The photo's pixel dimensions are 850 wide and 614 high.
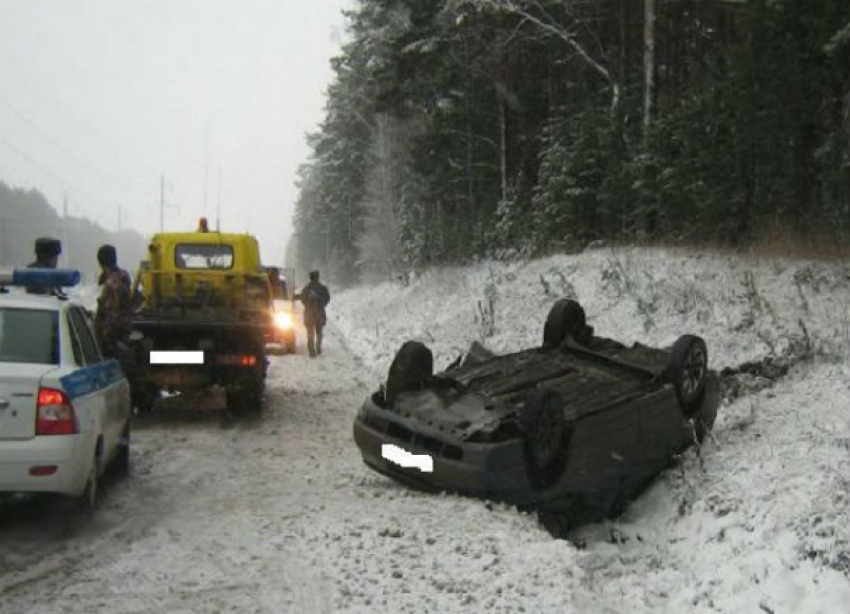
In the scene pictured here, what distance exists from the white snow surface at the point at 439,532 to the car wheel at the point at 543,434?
1.38 feet

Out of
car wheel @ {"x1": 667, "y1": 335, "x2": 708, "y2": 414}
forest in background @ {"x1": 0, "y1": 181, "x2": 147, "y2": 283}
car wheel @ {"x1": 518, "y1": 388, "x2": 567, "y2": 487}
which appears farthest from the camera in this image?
forest in background @ {"x1": 0, "y1": 181, "x2": 147, "y2": 283}

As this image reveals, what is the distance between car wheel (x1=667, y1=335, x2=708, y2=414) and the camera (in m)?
7.57

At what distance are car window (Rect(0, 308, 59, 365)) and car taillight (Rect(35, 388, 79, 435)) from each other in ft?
1.53

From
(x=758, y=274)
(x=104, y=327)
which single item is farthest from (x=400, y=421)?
(x=758, y=274)

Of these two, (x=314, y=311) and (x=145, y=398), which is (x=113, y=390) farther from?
(x=314, y=311)

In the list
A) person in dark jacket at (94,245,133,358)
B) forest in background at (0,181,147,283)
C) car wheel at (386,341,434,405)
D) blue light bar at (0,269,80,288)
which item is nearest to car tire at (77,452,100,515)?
blue light bar at (0,269,80,288)

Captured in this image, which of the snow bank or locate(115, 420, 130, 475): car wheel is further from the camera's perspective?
locate(115, 420, 130, 475): car wheel

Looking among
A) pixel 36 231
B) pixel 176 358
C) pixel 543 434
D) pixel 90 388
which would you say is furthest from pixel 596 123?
pixel 36 231

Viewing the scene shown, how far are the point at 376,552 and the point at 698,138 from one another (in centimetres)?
1469

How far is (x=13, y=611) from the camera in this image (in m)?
4.64

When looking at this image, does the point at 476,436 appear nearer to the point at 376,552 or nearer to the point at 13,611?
the point at 376,552

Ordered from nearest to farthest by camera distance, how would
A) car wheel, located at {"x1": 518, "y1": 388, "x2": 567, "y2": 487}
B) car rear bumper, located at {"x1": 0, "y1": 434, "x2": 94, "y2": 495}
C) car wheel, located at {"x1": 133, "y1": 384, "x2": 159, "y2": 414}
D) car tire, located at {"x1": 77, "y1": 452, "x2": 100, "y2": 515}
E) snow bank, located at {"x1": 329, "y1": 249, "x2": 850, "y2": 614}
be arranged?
1. snow bank, located at {"x1": 329, "y1": 249, "x2": 850, "y2": 614}
2. car rear bumper, located at {"x1": 0, "y1": 434, "x2": 94, "y2": 495}
3. car tire, located at {"x1": 77, "y1": 452, "x2": 100, "y2": 515}
4. car wheel, located at {"x1": 518, "y1": 388, "x2": 567, "y2": 487}
5. car wheel, located at {"x1": 133, "y1": 384, "x2": 159, "y2": 414}

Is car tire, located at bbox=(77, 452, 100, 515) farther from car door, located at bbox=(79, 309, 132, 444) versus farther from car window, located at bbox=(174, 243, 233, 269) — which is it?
car window, located at bbox=(174, 243, 233, 269)

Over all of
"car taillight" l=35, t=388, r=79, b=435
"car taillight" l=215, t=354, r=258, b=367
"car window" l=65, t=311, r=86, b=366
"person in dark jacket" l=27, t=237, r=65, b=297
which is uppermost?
"person in dark jacket" l=27, t=237, r=65, b=297
